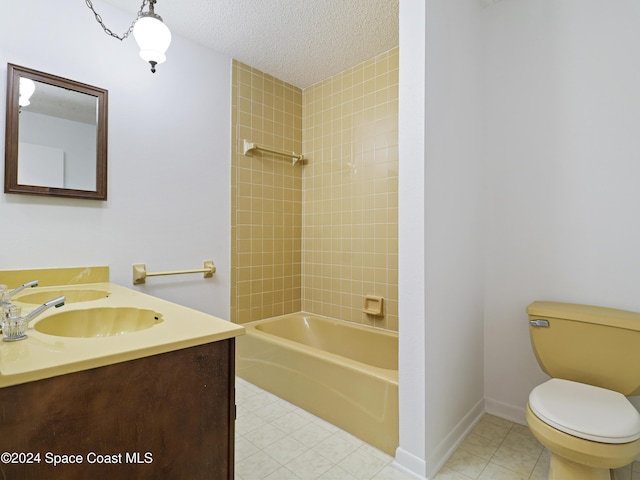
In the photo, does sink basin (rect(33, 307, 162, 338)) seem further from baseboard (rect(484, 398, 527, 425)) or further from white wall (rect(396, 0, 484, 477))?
baseboard (rect(484, 398, 527, 425))

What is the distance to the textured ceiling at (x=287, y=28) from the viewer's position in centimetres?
190

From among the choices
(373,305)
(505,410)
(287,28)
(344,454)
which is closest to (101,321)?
(344,454)

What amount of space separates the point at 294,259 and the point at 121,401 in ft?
7.36

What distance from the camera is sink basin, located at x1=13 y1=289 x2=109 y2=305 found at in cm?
143

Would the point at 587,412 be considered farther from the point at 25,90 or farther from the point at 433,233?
the point at 25,90

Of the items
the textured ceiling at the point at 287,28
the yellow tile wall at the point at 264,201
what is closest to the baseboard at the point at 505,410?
the yellow tile wall at the point at 264,201

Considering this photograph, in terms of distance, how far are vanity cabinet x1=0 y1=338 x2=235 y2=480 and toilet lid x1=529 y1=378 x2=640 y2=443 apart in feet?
3.82

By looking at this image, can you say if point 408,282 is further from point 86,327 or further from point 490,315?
point 86,327

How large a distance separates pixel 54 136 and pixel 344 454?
2.17m

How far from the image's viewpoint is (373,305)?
2.49 metres

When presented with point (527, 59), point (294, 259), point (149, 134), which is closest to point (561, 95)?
point (527, 59)

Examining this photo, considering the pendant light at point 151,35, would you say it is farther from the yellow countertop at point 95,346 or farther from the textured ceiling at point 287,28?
the yellow countertop at point 95,346

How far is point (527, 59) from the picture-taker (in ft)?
5.99

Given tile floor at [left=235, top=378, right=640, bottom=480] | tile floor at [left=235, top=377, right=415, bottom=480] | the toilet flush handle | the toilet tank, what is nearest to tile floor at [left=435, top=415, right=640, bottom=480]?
tile floor at [left=235, top=378, right=640, bottom=480]
